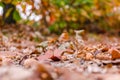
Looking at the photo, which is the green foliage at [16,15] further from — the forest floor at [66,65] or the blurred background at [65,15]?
the forest floor at [66,65]

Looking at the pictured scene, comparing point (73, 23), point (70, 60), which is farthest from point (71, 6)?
point (70, 60)

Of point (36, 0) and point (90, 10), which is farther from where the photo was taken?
point (90, 10)

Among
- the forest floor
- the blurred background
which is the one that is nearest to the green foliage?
the blurred background

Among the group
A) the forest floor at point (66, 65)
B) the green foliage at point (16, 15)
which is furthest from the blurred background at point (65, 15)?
the forest floor at point (66, 65)

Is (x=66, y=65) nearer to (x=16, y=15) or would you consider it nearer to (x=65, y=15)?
(x=16, y=15)

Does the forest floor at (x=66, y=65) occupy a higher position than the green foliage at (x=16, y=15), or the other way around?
the green foliage at (x=16, y=15)

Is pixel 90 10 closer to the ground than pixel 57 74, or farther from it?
farther from it

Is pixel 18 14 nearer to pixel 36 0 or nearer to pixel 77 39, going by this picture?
pixel 36 0

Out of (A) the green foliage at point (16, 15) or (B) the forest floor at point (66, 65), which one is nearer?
(B) the forest floor at point (66, 65)

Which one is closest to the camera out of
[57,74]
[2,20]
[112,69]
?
[57,74]
